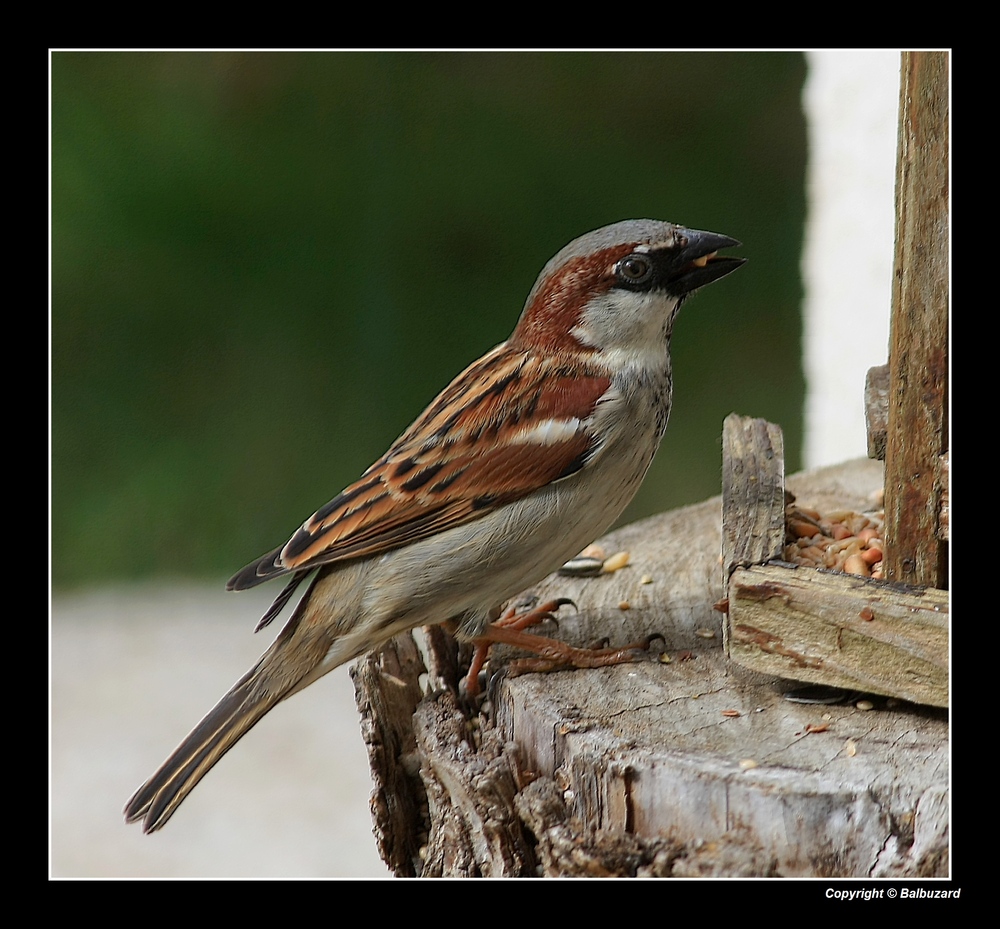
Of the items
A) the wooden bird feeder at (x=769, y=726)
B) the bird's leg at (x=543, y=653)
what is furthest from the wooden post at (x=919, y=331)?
the bird's leg at (x=543, y=653)

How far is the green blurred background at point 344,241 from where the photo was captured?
361 cm

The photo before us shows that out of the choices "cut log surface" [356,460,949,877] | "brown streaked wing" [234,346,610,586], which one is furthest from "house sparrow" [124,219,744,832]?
"cut log surface" [356,460,949,877]

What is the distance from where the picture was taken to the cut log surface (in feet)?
4.75

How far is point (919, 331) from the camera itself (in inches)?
62.0

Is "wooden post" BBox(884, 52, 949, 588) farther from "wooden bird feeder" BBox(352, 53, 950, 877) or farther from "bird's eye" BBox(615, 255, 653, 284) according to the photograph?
"bird's eye" BBox(615, 255, 653, 284)

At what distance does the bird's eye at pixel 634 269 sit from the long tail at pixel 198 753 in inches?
35.5

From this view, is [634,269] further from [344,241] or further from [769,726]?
[344,241]

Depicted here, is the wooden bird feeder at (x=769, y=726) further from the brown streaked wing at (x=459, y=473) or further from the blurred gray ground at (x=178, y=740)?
the blurred gray ground at (x=178, y=740)

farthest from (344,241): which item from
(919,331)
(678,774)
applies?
(678,774)

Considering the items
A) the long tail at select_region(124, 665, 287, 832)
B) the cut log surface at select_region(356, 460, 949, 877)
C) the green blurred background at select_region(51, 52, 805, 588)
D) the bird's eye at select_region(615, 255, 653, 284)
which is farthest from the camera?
the green blurred background at select_region(51, 52, 805, 588)

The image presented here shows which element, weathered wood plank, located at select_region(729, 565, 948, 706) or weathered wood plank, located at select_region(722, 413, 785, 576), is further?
weathered wood plank, located at select_region(722, 413, 785, 576)

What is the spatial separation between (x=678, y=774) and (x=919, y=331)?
712 mm
